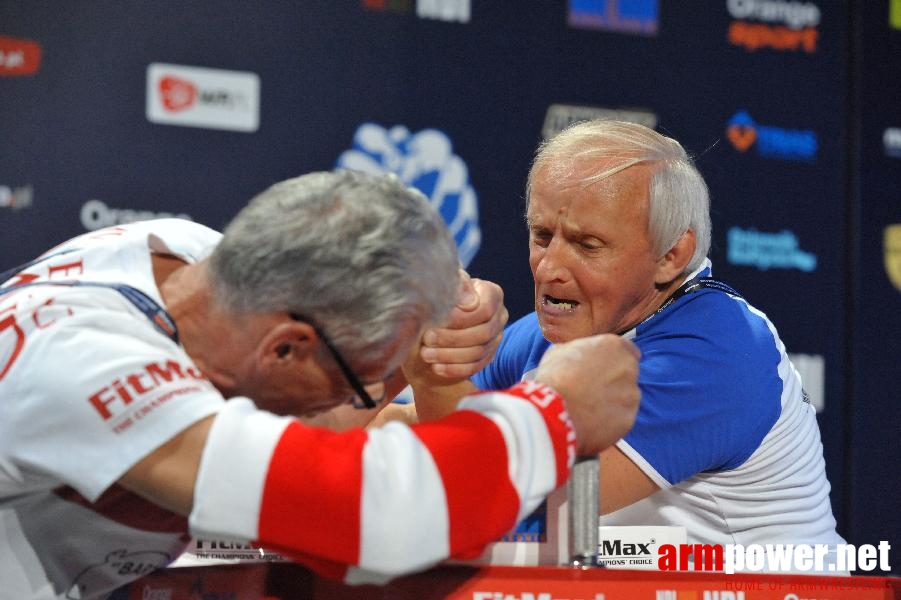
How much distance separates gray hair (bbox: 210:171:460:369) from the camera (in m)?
0.98

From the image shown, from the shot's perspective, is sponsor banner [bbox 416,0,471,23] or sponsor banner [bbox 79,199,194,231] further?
sponsor banner [bbox 416,0,471,23]

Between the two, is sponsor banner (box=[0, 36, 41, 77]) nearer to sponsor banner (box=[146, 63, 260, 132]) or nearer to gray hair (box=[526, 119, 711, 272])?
sponsor banner (box=[146, 63, 260, 132])

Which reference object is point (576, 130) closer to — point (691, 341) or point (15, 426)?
point (691, 341)

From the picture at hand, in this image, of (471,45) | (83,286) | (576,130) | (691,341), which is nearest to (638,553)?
(691,341)

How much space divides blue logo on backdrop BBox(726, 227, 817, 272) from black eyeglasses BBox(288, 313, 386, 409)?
7.26 feet

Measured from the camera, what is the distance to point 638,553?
1.31m

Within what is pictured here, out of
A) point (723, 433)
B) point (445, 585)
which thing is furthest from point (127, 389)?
point (723, 433)

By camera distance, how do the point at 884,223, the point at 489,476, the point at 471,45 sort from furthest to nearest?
the point at 884,223 < the point at 471,45 < the point at 489,476

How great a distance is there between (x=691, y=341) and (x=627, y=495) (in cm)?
26

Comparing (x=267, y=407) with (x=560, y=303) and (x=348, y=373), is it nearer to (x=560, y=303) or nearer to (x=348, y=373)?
(x=348, y=373)

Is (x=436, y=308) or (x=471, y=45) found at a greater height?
(x=471, y=45)

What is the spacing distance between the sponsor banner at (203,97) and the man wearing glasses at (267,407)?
1587mm

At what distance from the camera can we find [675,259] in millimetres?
1844

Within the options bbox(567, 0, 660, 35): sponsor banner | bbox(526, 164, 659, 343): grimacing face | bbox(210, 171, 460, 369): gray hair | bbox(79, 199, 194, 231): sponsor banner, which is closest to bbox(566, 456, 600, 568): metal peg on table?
bbox(210, 171, 460, 369): gray hair
